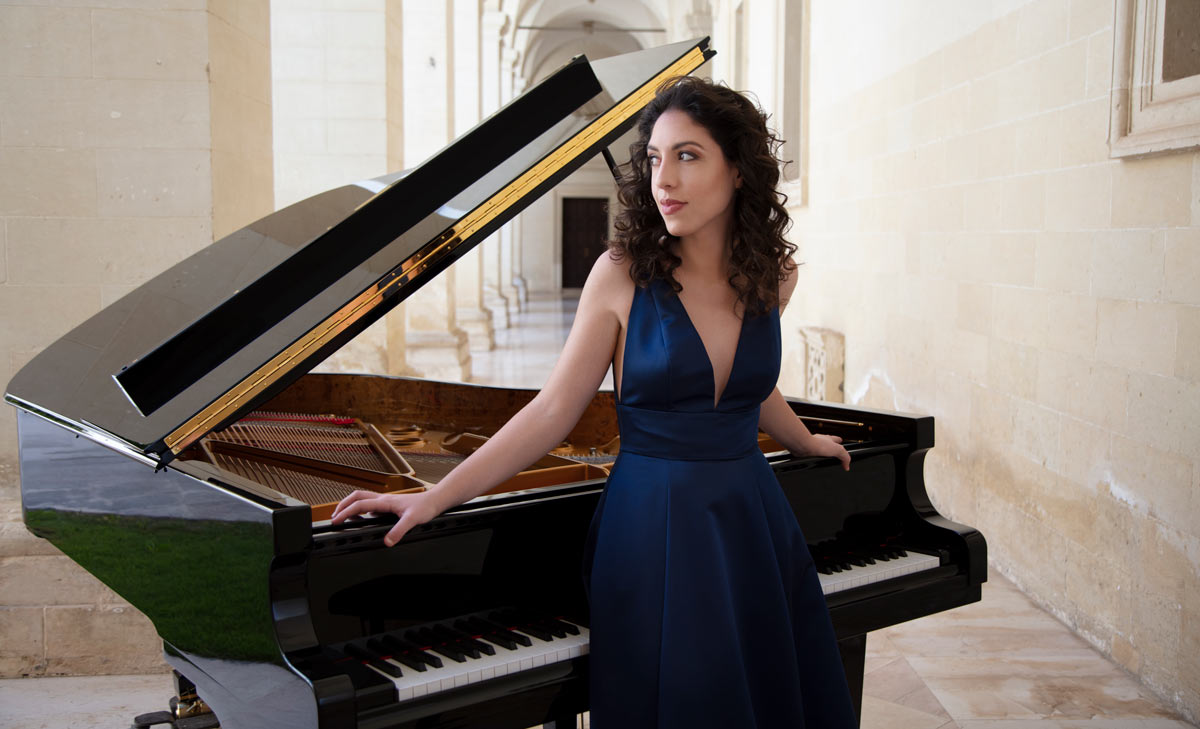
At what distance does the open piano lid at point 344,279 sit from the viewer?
5.79 ft

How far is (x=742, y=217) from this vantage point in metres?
1.80

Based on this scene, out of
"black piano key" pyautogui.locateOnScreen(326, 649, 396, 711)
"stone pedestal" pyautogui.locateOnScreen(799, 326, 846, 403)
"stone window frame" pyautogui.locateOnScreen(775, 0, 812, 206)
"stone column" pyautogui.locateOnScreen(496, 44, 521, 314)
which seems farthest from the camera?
"stone column" pyautogui.locateOnScreen(496, 44, 521, 314)

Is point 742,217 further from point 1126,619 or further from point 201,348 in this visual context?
point 1126,619

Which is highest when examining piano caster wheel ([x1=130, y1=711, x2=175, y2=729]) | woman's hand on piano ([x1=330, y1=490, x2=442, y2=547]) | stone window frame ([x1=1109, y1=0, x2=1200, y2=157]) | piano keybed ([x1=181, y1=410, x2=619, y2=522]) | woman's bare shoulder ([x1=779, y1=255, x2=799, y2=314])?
stone window frame ([x1=1109, y1=0, x2=1200, y2=157])

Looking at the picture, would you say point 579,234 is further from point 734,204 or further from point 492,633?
point 492,633

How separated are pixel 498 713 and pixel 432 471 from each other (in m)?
1.02

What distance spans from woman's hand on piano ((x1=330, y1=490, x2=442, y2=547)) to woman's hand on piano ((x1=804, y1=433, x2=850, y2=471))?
2.81ft

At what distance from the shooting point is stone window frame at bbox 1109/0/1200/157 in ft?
9.74

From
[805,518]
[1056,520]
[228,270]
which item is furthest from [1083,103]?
[228,270]

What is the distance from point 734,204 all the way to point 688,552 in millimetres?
599

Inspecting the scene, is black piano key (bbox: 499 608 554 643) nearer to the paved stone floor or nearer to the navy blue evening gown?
the navy blue evening gown

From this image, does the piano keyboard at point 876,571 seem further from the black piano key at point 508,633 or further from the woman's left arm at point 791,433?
the black piano key at point 508,633

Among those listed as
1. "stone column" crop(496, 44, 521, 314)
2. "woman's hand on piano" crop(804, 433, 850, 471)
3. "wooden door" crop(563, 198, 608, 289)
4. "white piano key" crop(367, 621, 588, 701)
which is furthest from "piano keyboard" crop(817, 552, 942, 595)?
"wooden door" crop(563, 198, 608, 289)

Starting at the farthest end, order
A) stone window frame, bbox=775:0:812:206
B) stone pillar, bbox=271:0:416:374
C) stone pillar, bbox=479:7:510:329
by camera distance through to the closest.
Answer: stone pillar, bbox=479:7:510:329 → stone window frame, bbox=775:0:812:206 → stone pillar, bbox=271:0:416:374
